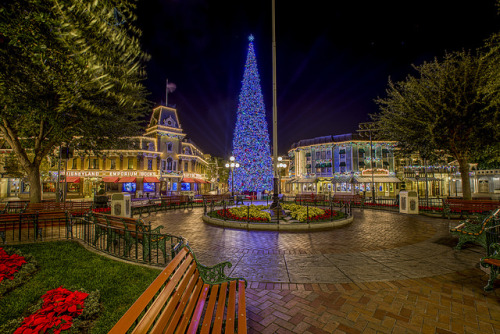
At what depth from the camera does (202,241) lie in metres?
8.09

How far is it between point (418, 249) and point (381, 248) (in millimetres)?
1079

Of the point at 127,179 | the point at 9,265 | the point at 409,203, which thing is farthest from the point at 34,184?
the point at 409,203

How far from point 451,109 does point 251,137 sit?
16.4 m

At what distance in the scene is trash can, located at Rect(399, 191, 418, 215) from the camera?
49.9 feet

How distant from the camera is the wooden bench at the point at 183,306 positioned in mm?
1606

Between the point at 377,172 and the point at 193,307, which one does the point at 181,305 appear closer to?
the point at 193,307

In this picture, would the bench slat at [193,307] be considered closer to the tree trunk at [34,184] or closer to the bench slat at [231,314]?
the bench slat at [231,314]

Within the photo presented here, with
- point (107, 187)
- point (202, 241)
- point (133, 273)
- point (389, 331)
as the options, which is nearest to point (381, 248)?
point (389, 331)

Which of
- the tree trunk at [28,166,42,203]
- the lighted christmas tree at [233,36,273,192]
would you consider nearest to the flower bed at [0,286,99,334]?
the tree trunk at [28,166,42,203]

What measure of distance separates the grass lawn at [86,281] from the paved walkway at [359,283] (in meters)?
1.97

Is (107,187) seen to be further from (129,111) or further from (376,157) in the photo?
(376,157)

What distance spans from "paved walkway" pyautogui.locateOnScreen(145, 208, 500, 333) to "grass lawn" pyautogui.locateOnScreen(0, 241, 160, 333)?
77.7 inches

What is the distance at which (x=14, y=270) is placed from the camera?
14.8 feet

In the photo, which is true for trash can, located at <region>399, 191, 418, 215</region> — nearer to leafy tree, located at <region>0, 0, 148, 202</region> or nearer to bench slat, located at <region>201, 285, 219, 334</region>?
bench slat, located at <region>201, 285, 219, 334</region>
